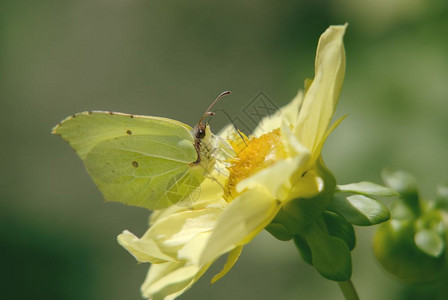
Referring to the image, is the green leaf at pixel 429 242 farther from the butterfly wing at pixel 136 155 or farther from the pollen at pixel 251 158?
the butterfly wing at pixel 136 155

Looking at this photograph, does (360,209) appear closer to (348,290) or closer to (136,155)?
(348,290)

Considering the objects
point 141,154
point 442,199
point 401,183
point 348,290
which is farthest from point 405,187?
point 141,154

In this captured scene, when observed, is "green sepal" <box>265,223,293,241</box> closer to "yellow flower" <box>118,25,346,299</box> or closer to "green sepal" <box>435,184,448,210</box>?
"yellow flower" <box>118,25,346,299</box>

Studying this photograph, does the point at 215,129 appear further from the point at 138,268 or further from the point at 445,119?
the point at 445,119

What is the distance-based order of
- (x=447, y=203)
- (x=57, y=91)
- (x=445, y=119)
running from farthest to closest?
(x=57, y=91), (x=445, y=119), (x=447, y=203)

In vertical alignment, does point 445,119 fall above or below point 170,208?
below

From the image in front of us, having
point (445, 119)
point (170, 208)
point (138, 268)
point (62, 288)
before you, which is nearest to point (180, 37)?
point (138, 268)
